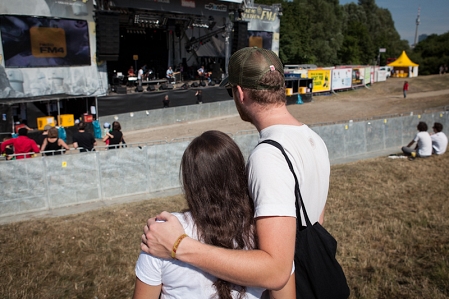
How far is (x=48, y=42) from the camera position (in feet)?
70.0

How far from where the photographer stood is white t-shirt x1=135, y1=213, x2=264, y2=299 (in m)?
1.67

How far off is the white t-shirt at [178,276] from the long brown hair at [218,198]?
0.05m

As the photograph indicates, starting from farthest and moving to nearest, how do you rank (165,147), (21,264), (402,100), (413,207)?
(402,100)
(165,147)
(413,207)
(21,264)

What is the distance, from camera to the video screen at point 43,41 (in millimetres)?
19906

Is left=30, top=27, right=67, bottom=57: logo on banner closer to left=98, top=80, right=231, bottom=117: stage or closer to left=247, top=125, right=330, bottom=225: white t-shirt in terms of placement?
left=98, top=80, right=231, bottom=117: stage

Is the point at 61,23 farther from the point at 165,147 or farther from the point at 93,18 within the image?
the point at 165,147

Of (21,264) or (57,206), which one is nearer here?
(21,264)

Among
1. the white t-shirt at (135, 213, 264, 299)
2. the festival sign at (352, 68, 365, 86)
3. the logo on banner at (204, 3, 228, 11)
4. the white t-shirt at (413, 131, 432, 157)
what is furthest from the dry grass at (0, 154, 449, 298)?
the festival sign at (352, 68, 365, 86)

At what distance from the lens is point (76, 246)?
5.54 metres

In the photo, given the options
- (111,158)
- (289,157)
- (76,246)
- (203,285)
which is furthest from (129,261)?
(111,158)

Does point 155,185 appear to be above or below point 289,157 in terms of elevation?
below

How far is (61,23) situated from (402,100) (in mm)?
27285

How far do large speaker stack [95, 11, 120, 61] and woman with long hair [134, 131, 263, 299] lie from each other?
22.8 m

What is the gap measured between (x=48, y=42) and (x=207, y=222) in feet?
75.1
